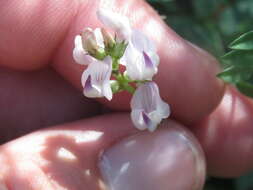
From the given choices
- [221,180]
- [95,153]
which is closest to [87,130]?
[95,153]

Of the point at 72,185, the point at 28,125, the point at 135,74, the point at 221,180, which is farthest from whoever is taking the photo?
the point at 221,180

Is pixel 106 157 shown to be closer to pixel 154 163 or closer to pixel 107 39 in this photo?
pixel 154 163

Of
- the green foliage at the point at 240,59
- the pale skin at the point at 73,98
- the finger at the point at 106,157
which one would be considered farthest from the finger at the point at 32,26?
the green foliage at the point at 240,59

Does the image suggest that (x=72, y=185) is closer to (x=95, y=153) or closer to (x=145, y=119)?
(x=95, y=153)

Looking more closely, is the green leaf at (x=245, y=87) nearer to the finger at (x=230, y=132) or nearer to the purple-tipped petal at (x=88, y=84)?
the finger at (x=230, y=132)

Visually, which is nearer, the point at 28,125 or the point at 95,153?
the point at 95,153

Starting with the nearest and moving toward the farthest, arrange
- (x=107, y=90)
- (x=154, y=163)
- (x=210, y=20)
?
(x=107, y=90), (x=154, y=163), (x=210, y=20)

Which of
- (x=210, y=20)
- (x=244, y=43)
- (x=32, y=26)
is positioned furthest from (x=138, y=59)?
(x=210, y=20)
